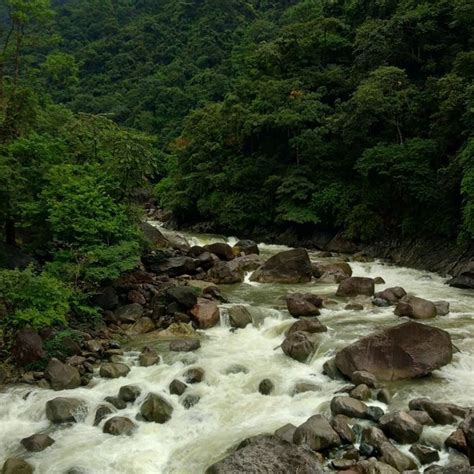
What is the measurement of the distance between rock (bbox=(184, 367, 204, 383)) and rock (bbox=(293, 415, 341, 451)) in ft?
10.4

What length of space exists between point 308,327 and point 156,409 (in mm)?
5015

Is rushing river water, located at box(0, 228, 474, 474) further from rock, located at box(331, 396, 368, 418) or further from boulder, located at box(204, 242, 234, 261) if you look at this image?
boulder, located at box(204, 242, 234, 261)

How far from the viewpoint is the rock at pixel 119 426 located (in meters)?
9.27

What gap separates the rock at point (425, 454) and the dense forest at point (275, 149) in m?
8.43

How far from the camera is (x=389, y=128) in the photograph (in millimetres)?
26062

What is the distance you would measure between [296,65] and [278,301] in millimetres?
22401

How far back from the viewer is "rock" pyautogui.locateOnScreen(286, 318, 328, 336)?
43.3 ft

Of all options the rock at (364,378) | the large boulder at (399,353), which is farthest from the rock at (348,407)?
the large boulder at (399,353)

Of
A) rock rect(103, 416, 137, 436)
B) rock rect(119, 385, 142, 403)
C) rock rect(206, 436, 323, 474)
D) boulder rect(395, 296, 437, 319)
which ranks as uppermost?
boulder rect(395, 296, 437, 319)

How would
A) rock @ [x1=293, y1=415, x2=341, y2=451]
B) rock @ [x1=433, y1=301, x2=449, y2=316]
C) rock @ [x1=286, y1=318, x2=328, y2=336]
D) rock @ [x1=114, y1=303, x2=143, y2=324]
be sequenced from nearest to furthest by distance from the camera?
1. rock @ [x1=293, y1=415, x2=341, y2=451]
2. rock @ [x1=286, y1=318, x2=328, y2=336]
3. rock @ [x1=433, y1=301, x2=449, y2=316]
4. rock @ [x1=114, y1=303, x2=143, y2=324]

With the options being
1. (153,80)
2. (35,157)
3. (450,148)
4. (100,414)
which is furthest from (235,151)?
(153,80)

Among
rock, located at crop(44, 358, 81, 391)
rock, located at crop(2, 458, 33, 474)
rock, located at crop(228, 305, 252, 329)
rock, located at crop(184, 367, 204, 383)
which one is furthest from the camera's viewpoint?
rock, located at crop(228, 305, 252, 329)

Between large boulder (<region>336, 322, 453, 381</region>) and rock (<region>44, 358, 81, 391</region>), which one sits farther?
rock (<region>44, 358, 81, 391</region>)

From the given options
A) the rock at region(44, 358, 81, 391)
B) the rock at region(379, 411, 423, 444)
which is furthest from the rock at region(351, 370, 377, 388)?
the rock at region(44, 358, 81, 391)
